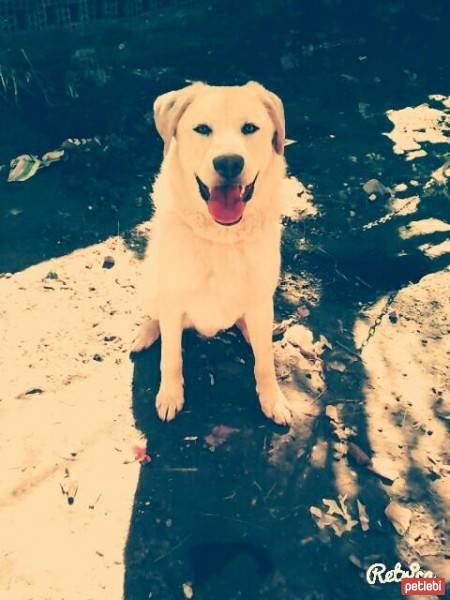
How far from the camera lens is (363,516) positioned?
2.67 m

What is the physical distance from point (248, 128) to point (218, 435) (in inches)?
66.9

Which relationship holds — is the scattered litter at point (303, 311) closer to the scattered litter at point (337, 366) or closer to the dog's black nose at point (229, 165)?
the scattered litter at point (337, 366)

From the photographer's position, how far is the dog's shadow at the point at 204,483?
244 centimetres

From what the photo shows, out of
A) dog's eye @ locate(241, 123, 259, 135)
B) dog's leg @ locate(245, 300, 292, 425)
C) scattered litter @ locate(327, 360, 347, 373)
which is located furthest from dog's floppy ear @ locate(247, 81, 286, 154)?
scattered litter @ locate(327, 360, 347, 373)

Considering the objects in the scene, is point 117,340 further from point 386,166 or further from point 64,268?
point 386,166

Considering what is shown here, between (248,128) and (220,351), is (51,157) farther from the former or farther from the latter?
(248,128)

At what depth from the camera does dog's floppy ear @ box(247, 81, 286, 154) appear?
2457 mm

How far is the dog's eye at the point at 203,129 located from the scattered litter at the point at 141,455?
5.74 ft

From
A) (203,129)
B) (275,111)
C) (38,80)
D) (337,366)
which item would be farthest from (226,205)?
(38,80)

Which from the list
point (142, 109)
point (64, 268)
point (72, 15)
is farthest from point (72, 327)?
point (72, 15)

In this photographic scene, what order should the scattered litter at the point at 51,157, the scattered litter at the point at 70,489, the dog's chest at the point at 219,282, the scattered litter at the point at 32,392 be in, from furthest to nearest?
the scattered litter at the point at 51,157
the scattered litter at the point at 32,392
the scattered litter at the point at 70,489
the dog's chest at the point at 219,282

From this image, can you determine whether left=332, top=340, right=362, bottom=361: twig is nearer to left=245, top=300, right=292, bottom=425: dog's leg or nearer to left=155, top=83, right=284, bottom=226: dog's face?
left=245, top=300, right=292, bottom=425: dog's leg

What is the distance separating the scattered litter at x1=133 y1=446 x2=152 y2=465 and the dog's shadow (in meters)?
0.04

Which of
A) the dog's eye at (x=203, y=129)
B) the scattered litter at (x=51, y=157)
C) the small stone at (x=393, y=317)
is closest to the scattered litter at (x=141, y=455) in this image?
the dog's eye at (x=203, y=129)
